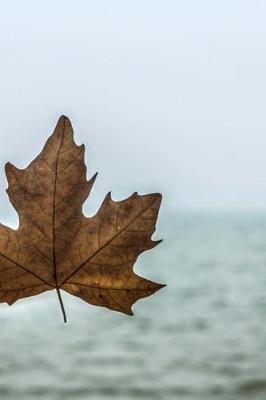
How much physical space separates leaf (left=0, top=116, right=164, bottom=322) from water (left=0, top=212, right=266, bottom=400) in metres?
15.7

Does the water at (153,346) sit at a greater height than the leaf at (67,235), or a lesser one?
greater

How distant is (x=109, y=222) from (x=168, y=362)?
18088 millimetres

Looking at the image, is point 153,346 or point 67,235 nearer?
point 67,235

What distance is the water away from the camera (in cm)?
1644

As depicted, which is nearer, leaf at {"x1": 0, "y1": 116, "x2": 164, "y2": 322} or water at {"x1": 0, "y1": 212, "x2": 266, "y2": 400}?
leaf at {"x1": 0, "y1": 116, "x2": 164, "y2": 322}

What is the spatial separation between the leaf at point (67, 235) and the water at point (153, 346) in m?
15.7

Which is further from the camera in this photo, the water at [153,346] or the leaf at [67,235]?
the water at [153,346]

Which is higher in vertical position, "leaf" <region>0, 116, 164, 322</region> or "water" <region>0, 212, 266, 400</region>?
"water" <region>0, 212, 266, 400</region>

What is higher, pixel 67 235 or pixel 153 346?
pixel 153 346

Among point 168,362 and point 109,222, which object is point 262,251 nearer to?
point 168,362

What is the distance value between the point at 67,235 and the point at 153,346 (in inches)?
773

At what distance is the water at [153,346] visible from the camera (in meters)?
16.4

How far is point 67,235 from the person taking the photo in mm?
610

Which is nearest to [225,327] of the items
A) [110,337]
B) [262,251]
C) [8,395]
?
[110,337]
